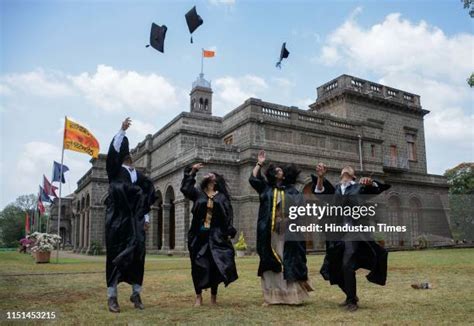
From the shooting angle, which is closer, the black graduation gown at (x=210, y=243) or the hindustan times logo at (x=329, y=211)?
the hindustan times logo at (x=329, y=211)

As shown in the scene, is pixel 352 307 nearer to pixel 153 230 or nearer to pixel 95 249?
pixel 153 230

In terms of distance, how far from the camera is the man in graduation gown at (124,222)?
6.18 meters

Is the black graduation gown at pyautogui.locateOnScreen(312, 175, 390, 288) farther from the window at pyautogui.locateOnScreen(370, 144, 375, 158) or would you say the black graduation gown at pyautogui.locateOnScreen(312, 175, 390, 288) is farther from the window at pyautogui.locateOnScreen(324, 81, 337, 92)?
the window at pyautogui.locateOnScreen(324, 81, 337, 92)

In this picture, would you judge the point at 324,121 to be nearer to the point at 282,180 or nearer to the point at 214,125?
the point at 214,125

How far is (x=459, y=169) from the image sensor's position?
150 feet

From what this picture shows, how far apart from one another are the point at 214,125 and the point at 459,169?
2975 centimetres

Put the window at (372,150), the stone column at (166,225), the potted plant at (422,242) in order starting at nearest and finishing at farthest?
1. the potted plant at (422,242)
2. the stone column at (166,225)
3. the window at (372,150)

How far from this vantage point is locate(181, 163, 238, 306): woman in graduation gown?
659cm

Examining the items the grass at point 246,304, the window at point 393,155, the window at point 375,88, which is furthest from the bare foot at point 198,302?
the window at point 375,88

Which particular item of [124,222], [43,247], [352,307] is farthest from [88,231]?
[352,307]

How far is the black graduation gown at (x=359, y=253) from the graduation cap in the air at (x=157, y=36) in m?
9.39

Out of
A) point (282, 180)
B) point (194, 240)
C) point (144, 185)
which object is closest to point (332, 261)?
point (282, 180)

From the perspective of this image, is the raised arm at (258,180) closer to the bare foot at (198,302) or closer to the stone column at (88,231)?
the bare foot at (198,302)

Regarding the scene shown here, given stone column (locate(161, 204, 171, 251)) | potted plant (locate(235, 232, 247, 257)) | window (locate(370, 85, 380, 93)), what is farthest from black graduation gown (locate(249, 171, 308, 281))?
window (locate(370, 85, 380, 93))
